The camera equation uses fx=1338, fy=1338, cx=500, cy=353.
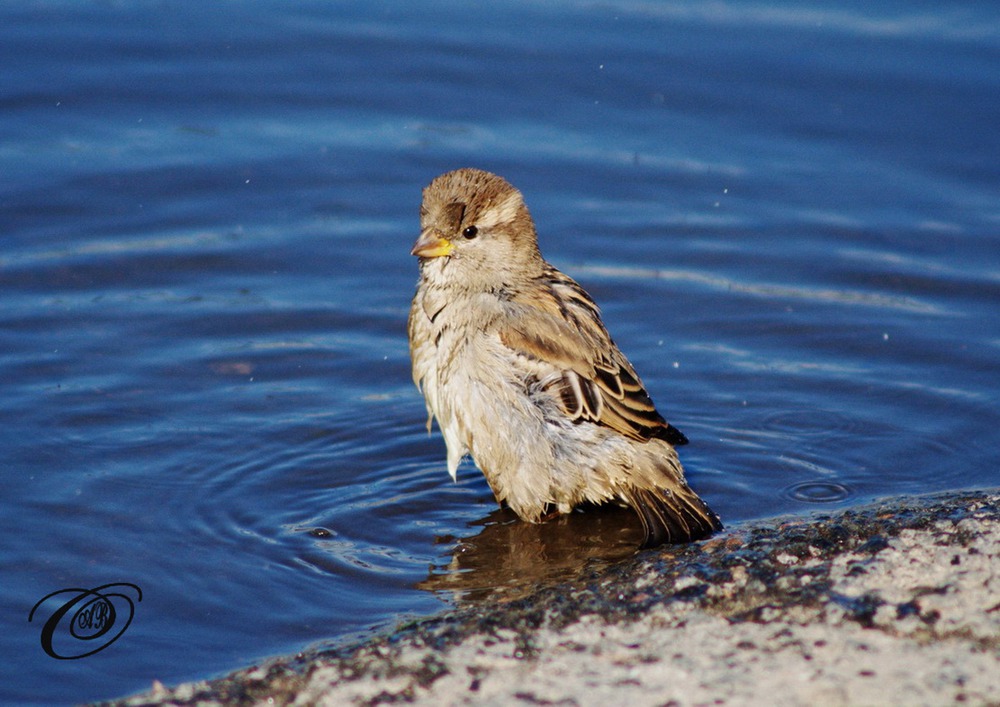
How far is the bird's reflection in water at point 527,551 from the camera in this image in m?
4.98

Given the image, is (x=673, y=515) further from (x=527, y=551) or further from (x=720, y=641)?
(x=720, y=641)

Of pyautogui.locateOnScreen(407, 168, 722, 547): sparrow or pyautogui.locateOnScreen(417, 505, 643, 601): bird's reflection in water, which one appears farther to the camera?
pyautogui.locateOnScreen(407, 168, 722, 547): sparrow

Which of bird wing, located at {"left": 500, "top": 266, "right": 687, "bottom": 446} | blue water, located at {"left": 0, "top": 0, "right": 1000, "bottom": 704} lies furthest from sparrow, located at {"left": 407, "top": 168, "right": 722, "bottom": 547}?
blue water, located at {"left": 0, "top": 0, "right": 1000, "bottom": 704}

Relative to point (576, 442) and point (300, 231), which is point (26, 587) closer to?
point (576, 442)

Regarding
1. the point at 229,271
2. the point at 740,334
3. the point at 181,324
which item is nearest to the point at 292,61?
the point at 229,271

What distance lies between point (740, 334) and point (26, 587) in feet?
13.3

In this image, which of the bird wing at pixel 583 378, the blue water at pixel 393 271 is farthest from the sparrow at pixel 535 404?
the blue water at pixel 393 271

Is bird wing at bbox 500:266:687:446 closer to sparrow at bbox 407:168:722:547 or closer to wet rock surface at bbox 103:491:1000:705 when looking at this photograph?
sparrow at bbox 407:168:722:547

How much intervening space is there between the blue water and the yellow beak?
3.40 ft

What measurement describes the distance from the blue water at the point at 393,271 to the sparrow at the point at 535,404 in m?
0.24

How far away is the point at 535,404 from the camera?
5469 mm

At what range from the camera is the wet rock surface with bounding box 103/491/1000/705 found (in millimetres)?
3453

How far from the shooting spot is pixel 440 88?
958cm

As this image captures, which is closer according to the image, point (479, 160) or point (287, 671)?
point (287, 671)
